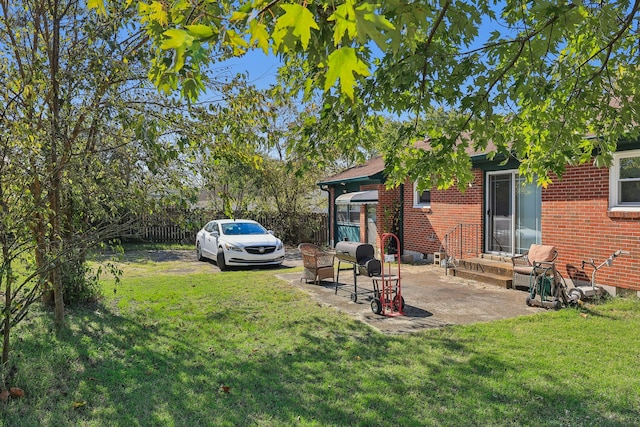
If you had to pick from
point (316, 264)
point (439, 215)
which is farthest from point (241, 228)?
point (439, 215)

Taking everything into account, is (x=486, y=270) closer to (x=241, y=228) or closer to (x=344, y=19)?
(x=241, y=228)

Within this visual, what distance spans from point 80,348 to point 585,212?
9.08 m

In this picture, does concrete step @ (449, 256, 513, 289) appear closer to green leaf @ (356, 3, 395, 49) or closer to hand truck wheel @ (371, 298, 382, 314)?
hand truck wheel @ (371, 298, 382, 314)

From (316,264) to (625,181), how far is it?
242 inches

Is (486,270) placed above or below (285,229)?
below

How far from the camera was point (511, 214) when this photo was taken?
10.6 meters

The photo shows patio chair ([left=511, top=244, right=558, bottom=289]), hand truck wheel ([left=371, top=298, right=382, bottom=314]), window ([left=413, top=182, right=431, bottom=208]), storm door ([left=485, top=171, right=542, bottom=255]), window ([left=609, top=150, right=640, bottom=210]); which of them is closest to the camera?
hand truck wheel ([left=371, top=298, right=382, bottom=314])

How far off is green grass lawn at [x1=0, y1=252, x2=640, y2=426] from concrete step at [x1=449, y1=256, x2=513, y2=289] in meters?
2.24

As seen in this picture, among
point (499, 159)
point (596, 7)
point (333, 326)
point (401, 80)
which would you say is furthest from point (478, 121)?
point (499, 159)

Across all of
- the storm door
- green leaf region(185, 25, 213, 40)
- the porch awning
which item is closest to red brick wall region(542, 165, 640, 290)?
the storm door

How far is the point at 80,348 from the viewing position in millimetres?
5180

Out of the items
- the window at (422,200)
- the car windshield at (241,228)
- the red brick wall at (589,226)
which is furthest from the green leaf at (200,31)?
the window at (422,200)

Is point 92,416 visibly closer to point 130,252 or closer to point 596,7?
point 596,7

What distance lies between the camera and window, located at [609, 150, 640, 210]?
786 cm
